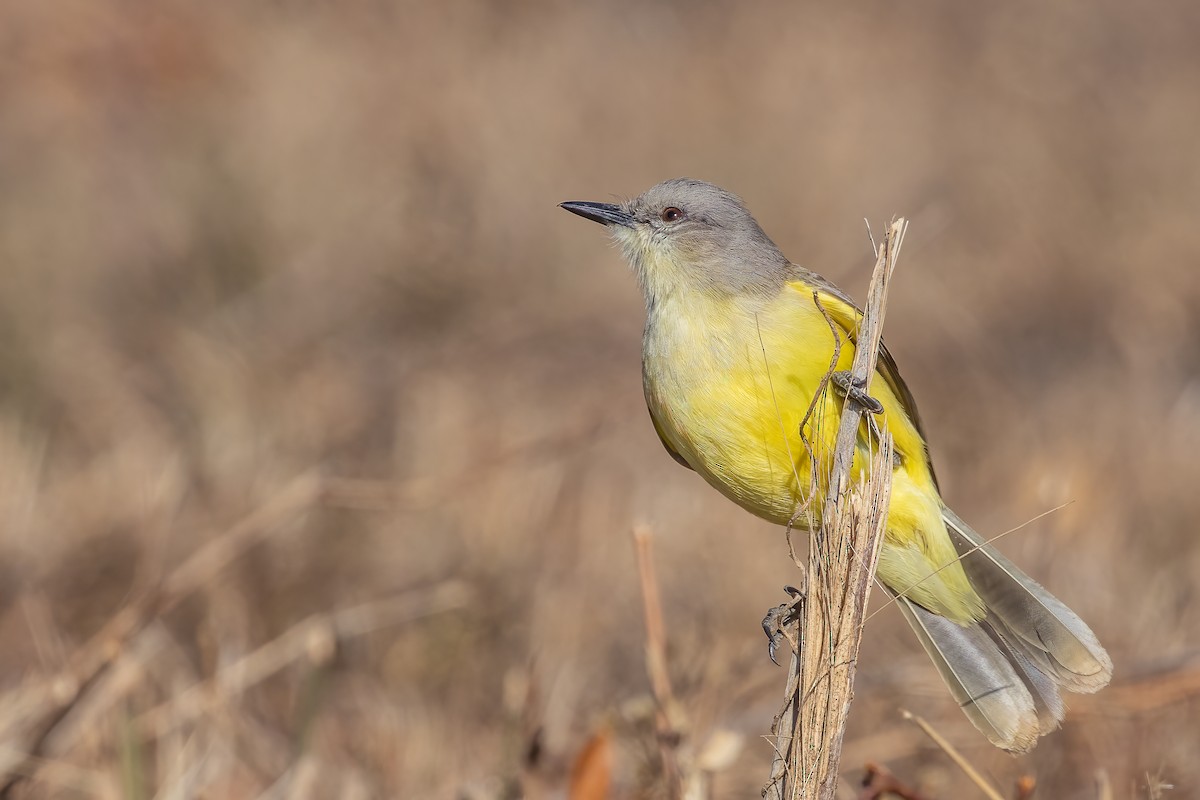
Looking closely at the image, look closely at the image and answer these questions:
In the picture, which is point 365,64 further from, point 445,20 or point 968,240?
point 968,240

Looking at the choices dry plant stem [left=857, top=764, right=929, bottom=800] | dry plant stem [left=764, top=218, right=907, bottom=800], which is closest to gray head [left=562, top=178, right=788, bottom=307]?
dry plant stem [left=764, top=218, right=907, bottom=800]

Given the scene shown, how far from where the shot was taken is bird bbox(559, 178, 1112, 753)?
3.28 metres

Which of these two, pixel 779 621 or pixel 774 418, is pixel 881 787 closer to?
pixel 779 621

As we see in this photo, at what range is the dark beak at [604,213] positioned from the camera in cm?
426

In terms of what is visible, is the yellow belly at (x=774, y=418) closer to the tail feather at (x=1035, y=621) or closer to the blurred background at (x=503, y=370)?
the tail feather at (x=1035, y=621)

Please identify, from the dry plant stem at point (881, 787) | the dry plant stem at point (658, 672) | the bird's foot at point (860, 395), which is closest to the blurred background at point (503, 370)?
the dry plant stem at point (658, 672)

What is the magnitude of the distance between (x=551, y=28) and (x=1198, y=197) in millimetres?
5633

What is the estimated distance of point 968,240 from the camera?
9992 millimetres

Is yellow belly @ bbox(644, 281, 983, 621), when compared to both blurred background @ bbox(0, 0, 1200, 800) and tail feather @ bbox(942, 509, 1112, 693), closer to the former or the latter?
tail feather @ bbox(942, 509, 1112, 693)

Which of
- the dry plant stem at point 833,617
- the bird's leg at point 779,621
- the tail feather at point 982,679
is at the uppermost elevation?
the dry plant stem at point 833,617

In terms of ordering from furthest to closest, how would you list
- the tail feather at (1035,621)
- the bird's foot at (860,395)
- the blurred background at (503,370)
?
the blurred background at (503,370) < the tail feather at (1035,621) < the bird's foot at (860,395)

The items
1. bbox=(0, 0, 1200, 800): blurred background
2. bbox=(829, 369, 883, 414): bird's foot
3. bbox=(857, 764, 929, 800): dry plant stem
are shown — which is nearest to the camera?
bbox=(829, 369, 883, 414): bird's foot

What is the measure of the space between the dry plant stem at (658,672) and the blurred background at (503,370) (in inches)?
6.2

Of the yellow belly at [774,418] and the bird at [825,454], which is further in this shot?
the yellow belly at [774,418]
